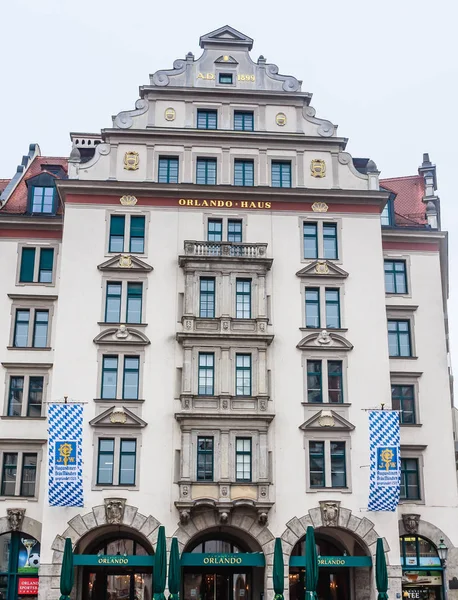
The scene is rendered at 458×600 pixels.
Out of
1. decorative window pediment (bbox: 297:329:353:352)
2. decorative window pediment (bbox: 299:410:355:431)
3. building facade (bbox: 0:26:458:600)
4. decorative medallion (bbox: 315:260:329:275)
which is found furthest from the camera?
decorative medallion (bbox: 315:260:329:275)

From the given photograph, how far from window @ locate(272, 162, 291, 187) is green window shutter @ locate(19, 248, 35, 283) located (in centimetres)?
1298

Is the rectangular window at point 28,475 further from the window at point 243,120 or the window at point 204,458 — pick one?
the window at point 243,120

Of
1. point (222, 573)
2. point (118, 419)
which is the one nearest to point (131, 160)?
point (118, 419)

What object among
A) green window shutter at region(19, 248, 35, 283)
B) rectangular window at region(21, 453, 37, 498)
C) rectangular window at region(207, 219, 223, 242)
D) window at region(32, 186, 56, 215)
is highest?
window at region(32, 186, 56, 215)

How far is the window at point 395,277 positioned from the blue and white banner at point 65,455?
683 inches

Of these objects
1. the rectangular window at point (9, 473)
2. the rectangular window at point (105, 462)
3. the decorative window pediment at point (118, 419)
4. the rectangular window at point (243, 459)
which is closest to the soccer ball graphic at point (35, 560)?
the rectangular window at point (9, 473)

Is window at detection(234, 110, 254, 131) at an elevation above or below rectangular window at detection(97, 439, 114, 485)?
above

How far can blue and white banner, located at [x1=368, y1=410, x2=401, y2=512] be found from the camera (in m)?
37.0

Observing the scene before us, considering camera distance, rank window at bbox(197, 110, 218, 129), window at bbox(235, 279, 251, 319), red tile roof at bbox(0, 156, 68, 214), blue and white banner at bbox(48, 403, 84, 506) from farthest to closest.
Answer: red tile roof at bbox(0, 156, 68, 214) < window at bbox(197, 110, 218, 129) < window at bbox(235, 279, 251, 319) < blue and white banner at bbox(48, 403, 84, 506)

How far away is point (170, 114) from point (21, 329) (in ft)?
44.1

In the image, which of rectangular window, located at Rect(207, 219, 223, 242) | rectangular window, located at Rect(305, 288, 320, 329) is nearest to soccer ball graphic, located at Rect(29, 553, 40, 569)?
rectangular window, located at Rect(305, 288, 320, 329)

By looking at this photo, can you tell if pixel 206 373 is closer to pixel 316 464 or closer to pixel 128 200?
pixel 316 464

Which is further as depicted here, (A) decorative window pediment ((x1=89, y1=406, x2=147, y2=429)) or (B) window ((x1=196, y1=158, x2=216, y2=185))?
(B) window ((x1=196, y1=158, x2=216, y2=185))

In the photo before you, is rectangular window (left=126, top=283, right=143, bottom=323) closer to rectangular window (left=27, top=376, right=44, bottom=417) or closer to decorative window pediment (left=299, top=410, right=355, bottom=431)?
rectangular window (left=27, top=376, right=44, bottom=417)
